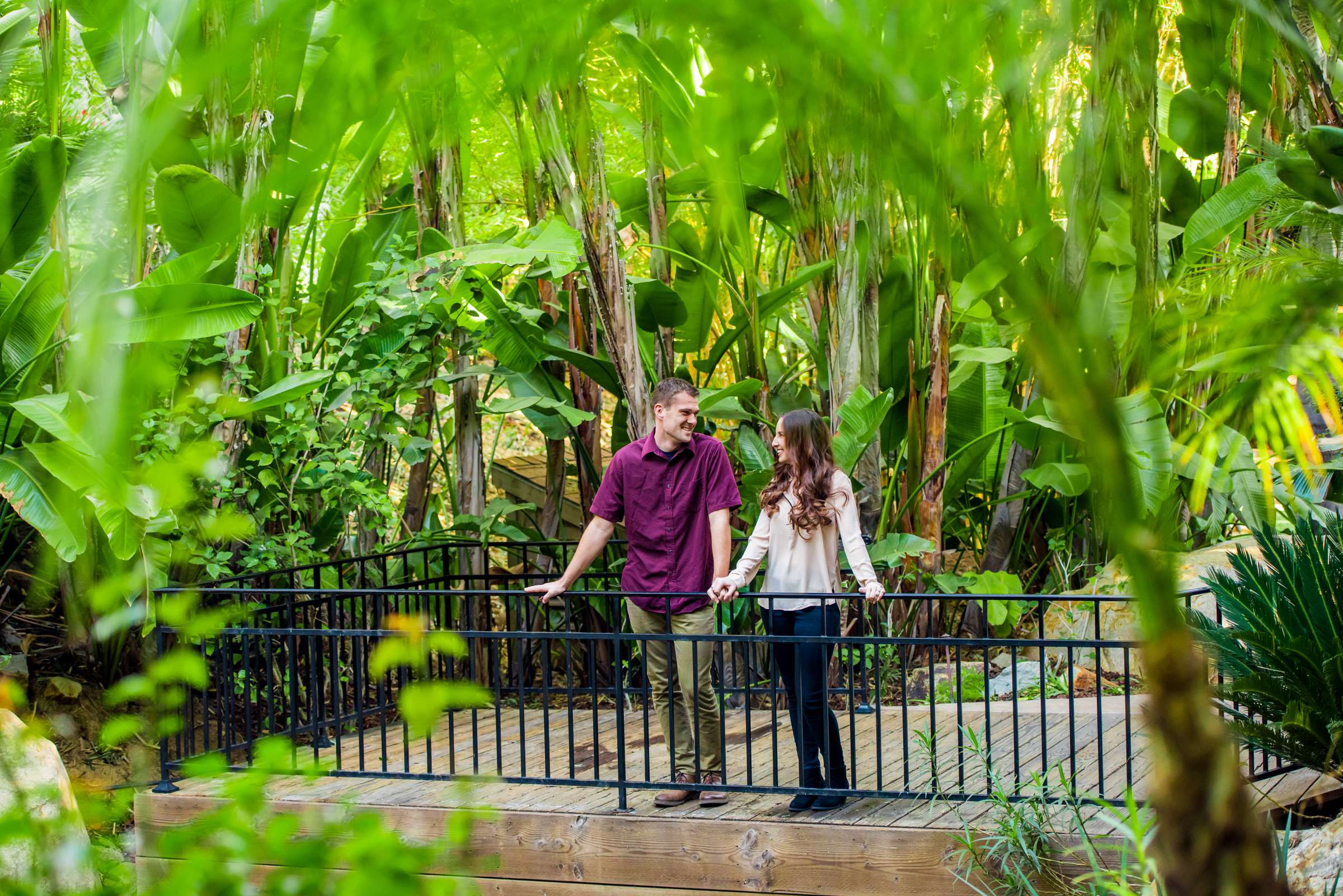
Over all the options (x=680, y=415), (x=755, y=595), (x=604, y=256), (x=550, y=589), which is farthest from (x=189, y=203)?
(x=755, y=595)

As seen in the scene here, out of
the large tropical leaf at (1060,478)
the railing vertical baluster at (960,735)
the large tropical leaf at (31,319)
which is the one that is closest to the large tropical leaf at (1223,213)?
the large tropical leaf at (1060,478)

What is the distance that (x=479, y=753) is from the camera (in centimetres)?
543

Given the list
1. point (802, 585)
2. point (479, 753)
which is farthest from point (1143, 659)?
point (479, 753)

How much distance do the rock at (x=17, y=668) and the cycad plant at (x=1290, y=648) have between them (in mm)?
6012

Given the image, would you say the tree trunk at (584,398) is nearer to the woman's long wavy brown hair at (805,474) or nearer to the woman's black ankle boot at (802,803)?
the woman's long wavy brown hair at (805,474)

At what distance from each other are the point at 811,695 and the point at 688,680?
21.7 inches

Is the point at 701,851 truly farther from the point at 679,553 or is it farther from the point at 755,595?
the point at 679,553

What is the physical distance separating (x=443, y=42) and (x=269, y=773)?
0.91 m

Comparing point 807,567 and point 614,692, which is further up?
point 807,567

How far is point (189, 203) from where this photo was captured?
18.5 ft

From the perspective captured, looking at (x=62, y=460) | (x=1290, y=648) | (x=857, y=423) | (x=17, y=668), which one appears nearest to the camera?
(x=1290, y=648)

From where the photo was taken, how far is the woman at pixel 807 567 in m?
4.29

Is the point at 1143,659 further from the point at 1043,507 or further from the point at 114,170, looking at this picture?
the point at 1043,507

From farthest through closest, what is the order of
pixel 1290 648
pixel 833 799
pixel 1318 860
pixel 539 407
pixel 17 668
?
pixel 539 407
pixel 17 668
pixel 833 799
pixel 1290 648
pixel 1318 860
